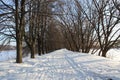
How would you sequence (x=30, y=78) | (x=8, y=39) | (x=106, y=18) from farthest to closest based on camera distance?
(x=106, y=18) < (x=8, y=39) < (x=30, y=78)

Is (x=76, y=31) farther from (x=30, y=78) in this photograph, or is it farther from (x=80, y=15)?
(x=30, y=78)

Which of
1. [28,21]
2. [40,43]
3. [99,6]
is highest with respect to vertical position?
[99,6]

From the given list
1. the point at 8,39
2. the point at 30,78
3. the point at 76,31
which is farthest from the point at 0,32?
the point at 76,31

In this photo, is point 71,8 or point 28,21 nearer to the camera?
point 28,21

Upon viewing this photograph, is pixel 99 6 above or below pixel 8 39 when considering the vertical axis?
above

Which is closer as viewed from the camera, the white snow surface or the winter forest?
the white snow surface

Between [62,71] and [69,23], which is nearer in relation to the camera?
[62,71]

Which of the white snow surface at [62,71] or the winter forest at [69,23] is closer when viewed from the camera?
the white snow surface at [62,71]

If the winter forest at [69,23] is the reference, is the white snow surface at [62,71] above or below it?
below

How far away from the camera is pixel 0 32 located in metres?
22.3

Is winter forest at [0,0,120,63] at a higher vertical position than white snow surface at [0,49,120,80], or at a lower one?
higher

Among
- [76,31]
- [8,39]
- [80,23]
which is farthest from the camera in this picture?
[76,31]

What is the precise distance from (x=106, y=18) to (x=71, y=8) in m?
11.8

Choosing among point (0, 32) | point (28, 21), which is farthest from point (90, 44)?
point (0, 32)
